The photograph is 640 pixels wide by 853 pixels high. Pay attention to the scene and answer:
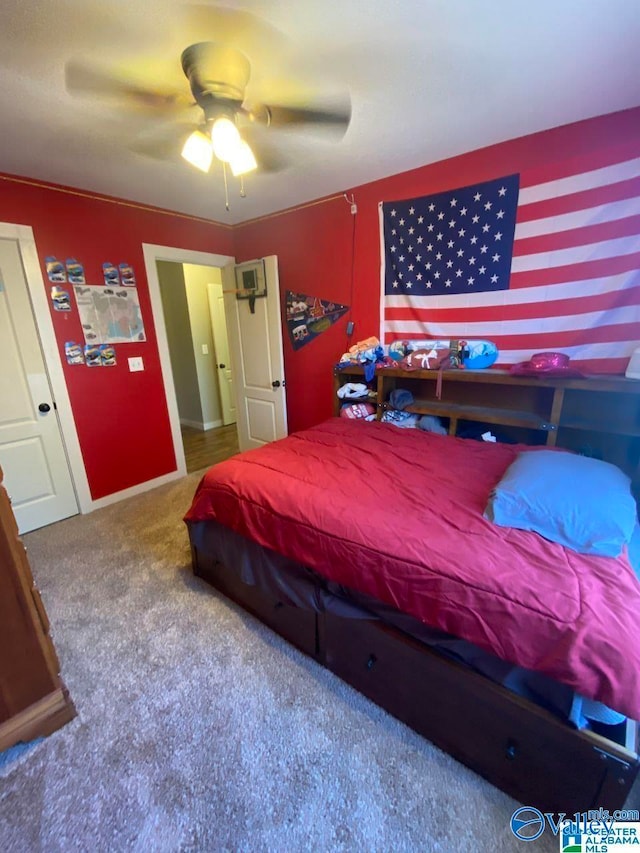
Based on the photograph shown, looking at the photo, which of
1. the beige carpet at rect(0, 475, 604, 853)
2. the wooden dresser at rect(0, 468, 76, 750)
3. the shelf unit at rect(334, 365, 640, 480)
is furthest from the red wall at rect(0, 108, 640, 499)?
the wooden dresser at rect(0, 468, 76, 750)

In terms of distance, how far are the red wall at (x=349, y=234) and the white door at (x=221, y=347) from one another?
1.42m

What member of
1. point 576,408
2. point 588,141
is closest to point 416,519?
point 576,408

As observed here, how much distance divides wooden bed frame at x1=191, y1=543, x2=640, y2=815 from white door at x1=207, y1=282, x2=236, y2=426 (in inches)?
152

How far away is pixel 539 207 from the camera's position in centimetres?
203

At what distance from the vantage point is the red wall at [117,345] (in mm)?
2473

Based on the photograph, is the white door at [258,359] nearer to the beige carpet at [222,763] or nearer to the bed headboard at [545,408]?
the bed headboard at [545,408]

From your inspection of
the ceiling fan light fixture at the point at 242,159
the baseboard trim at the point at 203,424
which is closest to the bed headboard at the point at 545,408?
the ceiling fan light fixture at the point at 242,159

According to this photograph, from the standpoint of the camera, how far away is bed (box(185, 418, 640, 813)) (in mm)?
915

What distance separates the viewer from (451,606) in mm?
1073

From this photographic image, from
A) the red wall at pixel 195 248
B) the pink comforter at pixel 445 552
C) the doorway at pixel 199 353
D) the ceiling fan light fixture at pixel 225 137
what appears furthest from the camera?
the doorway at pixel 199 353

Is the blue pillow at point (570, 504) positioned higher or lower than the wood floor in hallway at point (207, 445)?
→ higher

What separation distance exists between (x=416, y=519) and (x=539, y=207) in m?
1.98

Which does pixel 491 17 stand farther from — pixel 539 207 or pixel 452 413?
pixel 452 413

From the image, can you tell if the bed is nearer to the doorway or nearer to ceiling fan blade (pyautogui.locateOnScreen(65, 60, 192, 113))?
ceiling fan blade (pyautogui.locateOnScreen(65, 60, 192, 113))
